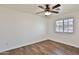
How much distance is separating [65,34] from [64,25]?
0.14m

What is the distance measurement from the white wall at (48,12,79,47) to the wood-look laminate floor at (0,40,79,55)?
7 centimetres

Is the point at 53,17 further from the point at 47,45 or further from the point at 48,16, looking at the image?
the point at 47,45

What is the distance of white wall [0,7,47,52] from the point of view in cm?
113

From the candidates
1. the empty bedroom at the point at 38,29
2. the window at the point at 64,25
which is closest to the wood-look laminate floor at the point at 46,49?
the empty bedroom at the point at 38,29

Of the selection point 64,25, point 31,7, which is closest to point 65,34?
point 64,25

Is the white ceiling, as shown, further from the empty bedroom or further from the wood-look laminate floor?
the wood-look laminate floor

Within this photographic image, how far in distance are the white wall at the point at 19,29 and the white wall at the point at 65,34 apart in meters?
0.11

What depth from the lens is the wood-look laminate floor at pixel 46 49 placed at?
44.5 inches

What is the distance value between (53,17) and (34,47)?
0.53 m

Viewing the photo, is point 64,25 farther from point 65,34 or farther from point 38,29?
point 38,29

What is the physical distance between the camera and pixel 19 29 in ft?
3.96

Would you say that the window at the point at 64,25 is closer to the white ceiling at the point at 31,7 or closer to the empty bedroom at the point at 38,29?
the empty bedroom at the point at 38,29

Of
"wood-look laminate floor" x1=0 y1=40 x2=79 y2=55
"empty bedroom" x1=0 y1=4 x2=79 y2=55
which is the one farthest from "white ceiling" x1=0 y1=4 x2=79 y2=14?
"wood-look laminate floor" x1=0 y1=40 x2=79 y2=55
